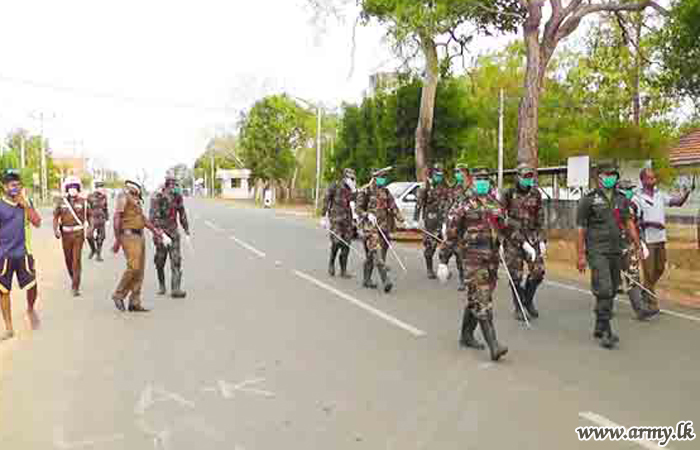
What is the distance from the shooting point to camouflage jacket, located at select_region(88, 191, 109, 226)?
15.1 m

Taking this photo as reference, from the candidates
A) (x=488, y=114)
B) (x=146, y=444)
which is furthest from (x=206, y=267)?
(x=488, y=114)

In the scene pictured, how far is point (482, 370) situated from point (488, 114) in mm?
32113

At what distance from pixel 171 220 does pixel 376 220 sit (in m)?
3.14

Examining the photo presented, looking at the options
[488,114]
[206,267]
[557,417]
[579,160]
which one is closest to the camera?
[557,417]

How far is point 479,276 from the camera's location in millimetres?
6371

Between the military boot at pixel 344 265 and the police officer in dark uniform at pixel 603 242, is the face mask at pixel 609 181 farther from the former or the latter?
the military boot at pixel 344 265

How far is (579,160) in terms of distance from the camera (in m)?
17.0

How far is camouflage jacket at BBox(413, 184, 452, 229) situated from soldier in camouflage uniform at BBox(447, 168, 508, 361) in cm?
514

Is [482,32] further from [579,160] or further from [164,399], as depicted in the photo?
[164,399]

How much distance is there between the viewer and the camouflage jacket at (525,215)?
26.7 feet

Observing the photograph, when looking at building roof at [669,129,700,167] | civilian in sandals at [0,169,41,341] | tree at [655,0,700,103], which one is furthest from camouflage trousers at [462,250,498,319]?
building roof at [669,129,700,167]

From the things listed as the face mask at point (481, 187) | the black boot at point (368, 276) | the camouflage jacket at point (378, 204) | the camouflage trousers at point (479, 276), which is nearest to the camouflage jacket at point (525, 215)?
the face mask at point (481, 187)

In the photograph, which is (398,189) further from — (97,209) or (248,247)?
(97,209)

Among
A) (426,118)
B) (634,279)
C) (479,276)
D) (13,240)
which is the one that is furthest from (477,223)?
(426,118)
